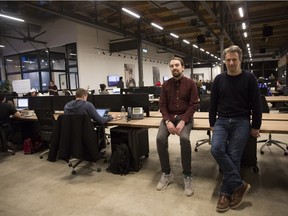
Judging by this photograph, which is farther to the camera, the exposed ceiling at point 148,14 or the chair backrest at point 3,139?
the exposed ceiling at point 148,14

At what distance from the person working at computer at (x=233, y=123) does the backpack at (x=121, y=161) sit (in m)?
1.35

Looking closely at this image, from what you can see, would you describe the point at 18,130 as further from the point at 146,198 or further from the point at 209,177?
the point at 209,177

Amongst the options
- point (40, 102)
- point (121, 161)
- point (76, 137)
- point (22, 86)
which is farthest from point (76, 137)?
point (22, 86)

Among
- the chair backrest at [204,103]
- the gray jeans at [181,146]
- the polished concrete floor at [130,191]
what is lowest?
the polished concrete floor at [130,191]

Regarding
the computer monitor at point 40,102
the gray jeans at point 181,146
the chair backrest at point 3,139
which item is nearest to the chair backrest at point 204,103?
the gray jeans at point 181,146

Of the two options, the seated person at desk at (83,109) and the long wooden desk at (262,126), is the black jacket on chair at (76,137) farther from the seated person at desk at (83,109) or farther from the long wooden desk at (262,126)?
the long wooden desk at (262,126)

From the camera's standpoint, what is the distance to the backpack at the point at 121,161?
3277 millimetres

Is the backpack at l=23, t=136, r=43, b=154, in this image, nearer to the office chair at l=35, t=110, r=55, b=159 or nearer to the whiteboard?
the office chair at l=35, t=110, r=55, b=159

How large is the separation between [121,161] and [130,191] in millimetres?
→ 575

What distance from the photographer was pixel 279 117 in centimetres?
310

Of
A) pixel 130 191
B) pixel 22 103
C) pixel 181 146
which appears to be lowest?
pixel 130 191

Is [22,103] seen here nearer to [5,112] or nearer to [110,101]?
[5,112]

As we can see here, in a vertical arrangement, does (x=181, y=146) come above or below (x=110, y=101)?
below

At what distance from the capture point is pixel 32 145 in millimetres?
4664
